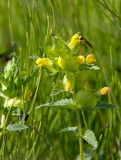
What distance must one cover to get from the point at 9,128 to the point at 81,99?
20 centimetres

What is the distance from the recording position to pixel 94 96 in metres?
0.66

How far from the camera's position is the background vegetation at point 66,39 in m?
0.78

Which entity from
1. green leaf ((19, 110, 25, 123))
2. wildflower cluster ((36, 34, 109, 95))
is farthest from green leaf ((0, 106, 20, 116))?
wildflower cluster ((36, 34, 109, 95))

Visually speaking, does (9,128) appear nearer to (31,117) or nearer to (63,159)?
(31,117)

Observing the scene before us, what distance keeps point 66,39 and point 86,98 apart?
1.64ft

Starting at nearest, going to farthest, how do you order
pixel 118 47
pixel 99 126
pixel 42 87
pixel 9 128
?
pixel 9 128, pixel 42 87, pixel 99 126, pixel 118 47

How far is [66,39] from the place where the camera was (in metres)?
1.06

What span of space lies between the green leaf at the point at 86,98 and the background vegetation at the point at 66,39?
0.03 metres

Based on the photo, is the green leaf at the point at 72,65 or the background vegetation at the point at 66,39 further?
the background vegetation at the point at 66,39

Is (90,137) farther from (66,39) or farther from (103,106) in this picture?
(66,39)

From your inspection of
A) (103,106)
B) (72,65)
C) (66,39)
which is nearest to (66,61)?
Result: (72,65)

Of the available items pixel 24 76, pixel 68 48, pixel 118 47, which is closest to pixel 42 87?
pixel 24 76

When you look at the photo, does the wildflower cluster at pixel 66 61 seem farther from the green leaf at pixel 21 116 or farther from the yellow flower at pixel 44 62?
the green leaf at pixel 21 116

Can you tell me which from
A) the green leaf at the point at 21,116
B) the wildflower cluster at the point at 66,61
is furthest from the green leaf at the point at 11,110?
the wildflower cluster at the point at 66,61
